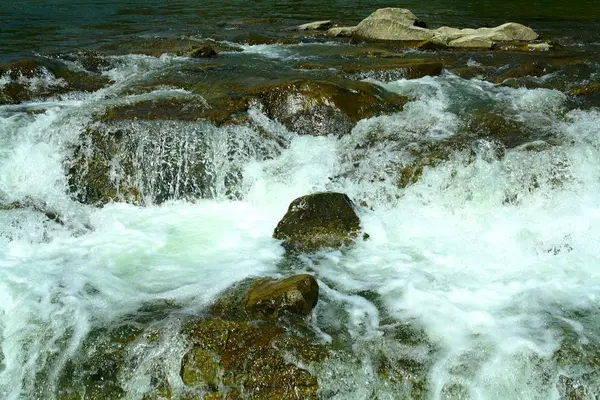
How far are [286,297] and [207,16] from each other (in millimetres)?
19825

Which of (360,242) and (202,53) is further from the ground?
(202,53)

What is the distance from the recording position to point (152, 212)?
8.21m

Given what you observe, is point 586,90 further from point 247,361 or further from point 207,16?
point 207,16

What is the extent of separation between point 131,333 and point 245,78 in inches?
265

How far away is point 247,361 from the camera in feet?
15.2

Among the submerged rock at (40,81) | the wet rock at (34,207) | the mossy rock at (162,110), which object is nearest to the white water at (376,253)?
the wet rock at (34,207)

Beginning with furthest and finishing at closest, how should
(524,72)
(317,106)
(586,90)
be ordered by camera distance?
1. (524,72)
2. (586,90)
3. (317,106)

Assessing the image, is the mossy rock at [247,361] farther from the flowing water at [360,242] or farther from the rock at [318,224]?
the rock at [318,224]

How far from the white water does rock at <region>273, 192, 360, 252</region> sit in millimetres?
201

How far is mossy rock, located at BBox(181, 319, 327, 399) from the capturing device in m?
4.50

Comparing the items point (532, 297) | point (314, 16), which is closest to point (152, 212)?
point (532, 297)

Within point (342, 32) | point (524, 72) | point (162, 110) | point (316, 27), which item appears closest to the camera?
point (162, 110)

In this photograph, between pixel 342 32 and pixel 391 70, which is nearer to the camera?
pixel 391 70

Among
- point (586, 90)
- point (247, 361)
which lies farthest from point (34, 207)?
point (586, 90)
